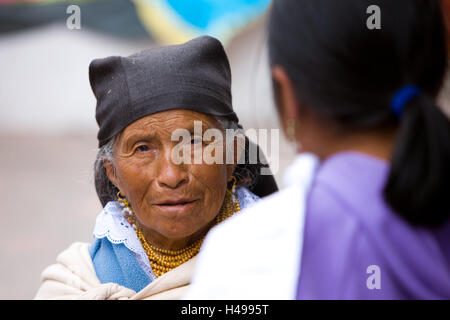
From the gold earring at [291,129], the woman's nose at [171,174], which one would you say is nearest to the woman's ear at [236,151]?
the woman's nose at [171,174]

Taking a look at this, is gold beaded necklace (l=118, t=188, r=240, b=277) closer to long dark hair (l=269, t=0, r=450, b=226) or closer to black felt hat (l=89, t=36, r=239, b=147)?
black felt hat (l=89, t=36, r=239, b=147)

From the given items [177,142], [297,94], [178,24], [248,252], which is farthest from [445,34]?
[178,24]

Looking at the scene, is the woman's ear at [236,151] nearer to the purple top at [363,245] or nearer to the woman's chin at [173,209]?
the woman's chin at [173,209]

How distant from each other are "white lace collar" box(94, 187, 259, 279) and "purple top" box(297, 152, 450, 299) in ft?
4.26

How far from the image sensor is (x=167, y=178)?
252cm

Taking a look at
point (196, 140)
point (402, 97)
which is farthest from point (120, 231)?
point (402, 97)

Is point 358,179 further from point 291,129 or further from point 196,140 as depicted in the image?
point 196,140

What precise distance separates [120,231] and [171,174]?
0.42 metres

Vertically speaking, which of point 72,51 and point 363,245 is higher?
point 72,51

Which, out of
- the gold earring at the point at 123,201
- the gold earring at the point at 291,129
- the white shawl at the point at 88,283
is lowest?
the white shawl at the point at 88,283

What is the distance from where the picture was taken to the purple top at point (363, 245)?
147cm

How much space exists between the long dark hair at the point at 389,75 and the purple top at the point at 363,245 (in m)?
0.05

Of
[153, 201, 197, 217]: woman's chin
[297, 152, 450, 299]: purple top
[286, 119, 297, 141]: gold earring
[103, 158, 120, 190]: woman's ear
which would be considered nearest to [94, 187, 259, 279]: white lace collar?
[103, 158, 120, 190]: woman's ear
